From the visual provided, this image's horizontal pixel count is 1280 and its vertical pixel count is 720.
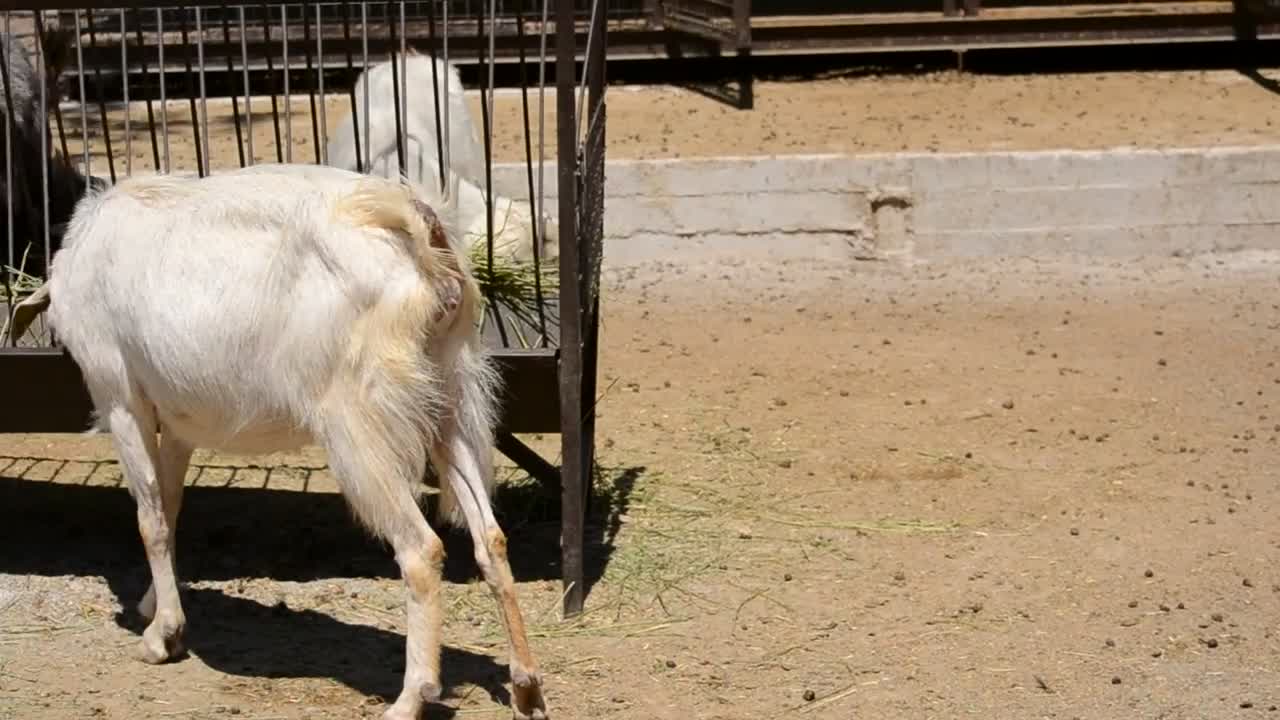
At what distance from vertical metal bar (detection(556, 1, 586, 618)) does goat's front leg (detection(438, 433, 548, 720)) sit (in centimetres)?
54

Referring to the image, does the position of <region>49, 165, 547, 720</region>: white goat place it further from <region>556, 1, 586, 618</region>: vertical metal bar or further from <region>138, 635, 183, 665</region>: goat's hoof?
<region>138, 635, 183, 665</region>: goat's hoof

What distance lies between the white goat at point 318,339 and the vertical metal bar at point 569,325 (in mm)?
361

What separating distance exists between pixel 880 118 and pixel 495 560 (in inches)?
284

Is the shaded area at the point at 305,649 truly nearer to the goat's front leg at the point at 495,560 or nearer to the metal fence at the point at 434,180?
the goat's front leg at the point at 495,560

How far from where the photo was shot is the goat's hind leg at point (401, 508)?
157 inches

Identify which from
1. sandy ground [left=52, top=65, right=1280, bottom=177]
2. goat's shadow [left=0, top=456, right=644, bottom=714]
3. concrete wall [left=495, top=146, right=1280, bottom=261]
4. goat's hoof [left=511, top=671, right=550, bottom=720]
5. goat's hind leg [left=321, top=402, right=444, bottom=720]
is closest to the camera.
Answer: goat's hind leg [left=321, top=402, right=444, bottom=720]

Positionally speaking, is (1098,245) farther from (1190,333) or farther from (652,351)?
(652,351)

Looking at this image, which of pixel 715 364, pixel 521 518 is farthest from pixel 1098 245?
pixel 521 518

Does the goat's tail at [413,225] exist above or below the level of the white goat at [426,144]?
above

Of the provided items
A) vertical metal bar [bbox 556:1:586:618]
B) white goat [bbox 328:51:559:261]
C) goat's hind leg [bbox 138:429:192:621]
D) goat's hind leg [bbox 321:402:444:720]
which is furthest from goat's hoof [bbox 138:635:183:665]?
white goat [bbox 328:51:559:261]

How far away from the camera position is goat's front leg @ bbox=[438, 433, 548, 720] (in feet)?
13.5

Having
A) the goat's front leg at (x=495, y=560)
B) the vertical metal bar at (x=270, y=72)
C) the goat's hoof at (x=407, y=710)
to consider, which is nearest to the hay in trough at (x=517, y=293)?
the vertical metal bar at (x=270, y=72)

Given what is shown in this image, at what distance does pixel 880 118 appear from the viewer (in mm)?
10844

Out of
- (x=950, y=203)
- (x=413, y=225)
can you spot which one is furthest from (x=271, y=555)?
(x=950, y=203)
